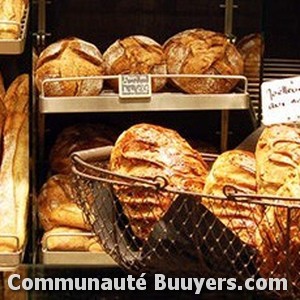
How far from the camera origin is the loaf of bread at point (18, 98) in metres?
1.82

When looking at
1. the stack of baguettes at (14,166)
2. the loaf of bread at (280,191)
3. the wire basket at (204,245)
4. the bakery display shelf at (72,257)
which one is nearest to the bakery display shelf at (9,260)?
the stack of baguettes at (14,166)

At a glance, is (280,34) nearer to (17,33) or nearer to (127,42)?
(127,42)

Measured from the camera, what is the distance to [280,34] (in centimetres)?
197

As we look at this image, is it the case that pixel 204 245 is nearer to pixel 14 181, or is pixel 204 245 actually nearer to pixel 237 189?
pixel 237 189

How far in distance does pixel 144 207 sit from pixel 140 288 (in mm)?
572

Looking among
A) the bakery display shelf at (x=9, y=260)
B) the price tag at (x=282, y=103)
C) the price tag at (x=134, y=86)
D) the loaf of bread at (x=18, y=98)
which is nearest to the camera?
the price tag at (x=282, y=103)

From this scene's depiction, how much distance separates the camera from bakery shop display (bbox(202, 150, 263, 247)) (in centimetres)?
95

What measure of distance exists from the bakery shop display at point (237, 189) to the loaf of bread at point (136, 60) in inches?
25.1

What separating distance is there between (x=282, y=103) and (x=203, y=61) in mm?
635

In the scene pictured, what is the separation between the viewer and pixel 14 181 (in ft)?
5.50

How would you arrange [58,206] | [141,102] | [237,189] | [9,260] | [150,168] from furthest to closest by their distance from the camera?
[58,206] → [141,102] → [9,260] → [150,168] → [237,189]

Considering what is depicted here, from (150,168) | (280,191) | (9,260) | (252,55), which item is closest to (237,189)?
(280,191)

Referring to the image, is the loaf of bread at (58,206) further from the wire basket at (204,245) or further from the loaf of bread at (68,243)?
the wire basket at (204,245)

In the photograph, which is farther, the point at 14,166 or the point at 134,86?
the point at 14,166
